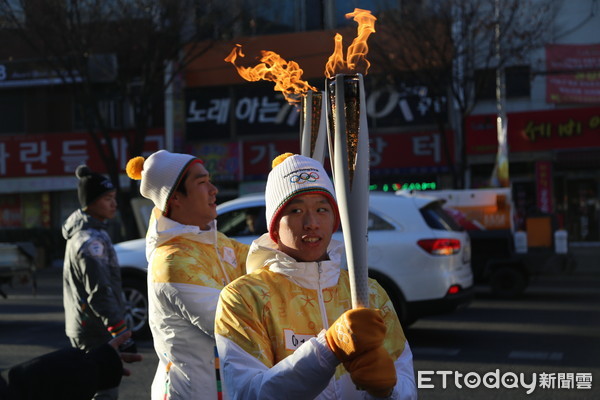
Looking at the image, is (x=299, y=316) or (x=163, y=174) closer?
(x=299, y=316)

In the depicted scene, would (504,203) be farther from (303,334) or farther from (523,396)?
(303,334)

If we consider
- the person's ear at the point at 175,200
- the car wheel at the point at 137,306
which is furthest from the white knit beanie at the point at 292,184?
the car wheel at the point at 137,306

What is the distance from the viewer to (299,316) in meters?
2.31

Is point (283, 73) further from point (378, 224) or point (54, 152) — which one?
point (54, 152)

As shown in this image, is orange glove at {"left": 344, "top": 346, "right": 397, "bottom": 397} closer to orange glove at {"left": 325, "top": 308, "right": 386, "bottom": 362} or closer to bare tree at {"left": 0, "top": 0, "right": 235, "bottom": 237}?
orange glove at {"left": 325, "top": 308, "right": 386, "bottom": 362}

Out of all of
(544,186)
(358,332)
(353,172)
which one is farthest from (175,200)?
(544,186)

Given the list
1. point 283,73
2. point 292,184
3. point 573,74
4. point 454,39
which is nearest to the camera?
point 292,184

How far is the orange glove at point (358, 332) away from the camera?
185cm

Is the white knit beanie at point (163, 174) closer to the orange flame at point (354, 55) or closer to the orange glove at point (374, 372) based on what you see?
the orange flame at point (354, 55)

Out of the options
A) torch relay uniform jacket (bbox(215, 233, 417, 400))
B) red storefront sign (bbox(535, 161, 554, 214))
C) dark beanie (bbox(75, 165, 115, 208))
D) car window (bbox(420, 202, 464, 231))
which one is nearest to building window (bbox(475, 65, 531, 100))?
red storefront sign (bbox(535, 161, 554, 214))

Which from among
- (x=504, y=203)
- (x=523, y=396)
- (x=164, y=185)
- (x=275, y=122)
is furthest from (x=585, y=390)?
(x=275, y=122)

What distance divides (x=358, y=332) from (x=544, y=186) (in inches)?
826

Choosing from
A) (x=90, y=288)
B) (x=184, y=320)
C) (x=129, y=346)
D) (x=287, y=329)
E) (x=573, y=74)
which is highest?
(x=573, y=74)

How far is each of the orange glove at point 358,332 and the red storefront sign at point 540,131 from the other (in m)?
21.0
